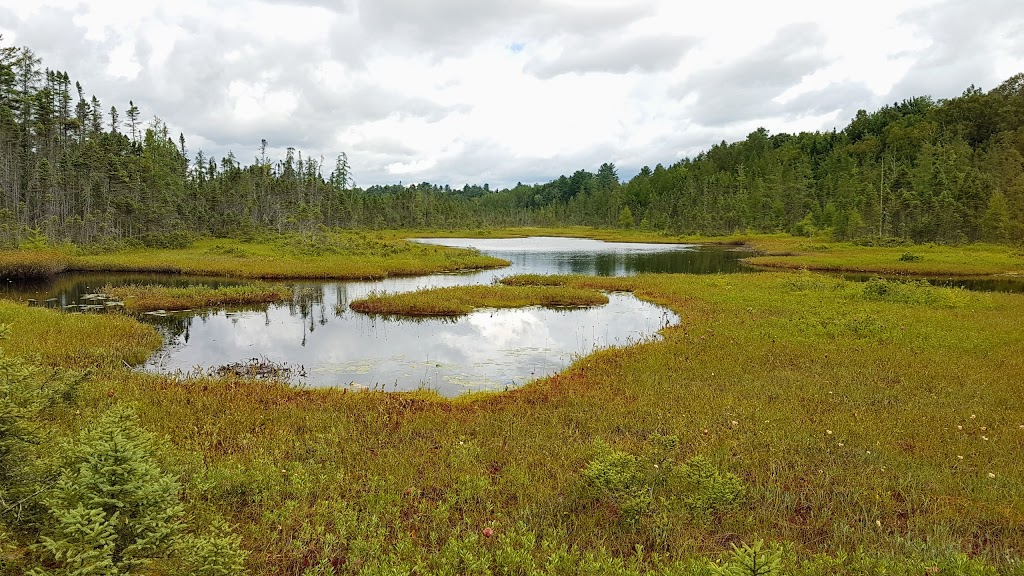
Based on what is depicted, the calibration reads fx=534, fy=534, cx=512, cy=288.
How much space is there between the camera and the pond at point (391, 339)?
712 inches

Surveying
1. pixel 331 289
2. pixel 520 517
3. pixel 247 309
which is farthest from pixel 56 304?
pixel 520 517

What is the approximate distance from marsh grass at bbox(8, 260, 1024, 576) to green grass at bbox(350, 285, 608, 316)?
13.4m

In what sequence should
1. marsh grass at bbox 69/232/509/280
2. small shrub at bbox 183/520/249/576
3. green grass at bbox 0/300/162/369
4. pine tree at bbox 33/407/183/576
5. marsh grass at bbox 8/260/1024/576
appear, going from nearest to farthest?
pine tree at bbox 33/407/183/576 < small shrub at bbox 183/520/249/576 < marsh grass at bbox 8/260/1024/576 < green grass at bbox 0/300/162/369 < marsh grass at bbox 69/232/509/280

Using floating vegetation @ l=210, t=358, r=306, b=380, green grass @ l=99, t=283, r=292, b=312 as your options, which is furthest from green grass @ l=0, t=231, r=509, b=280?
floating vegetation @ l=210, t=358, r=306, b=380

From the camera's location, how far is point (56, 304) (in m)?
29.3

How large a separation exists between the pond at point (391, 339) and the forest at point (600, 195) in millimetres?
12120

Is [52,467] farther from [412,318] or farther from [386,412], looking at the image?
[412,318]

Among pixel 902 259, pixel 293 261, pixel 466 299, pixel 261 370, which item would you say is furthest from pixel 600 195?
pixel 261 370

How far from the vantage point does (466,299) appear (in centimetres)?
3189

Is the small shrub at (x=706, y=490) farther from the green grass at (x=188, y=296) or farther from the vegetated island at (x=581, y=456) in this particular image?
the green grass at (x=188, y=296)

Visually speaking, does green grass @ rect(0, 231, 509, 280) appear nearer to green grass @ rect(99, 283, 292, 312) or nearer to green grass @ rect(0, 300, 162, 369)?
green grass @ rect(99, 283, 292, 312)

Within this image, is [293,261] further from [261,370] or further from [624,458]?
[624,458]

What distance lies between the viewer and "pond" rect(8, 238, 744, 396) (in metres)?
18.1

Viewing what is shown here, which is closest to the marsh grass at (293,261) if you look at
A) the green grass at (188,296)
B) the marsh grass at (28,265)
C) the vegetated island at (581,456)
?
the marsh grass at (28,265)
